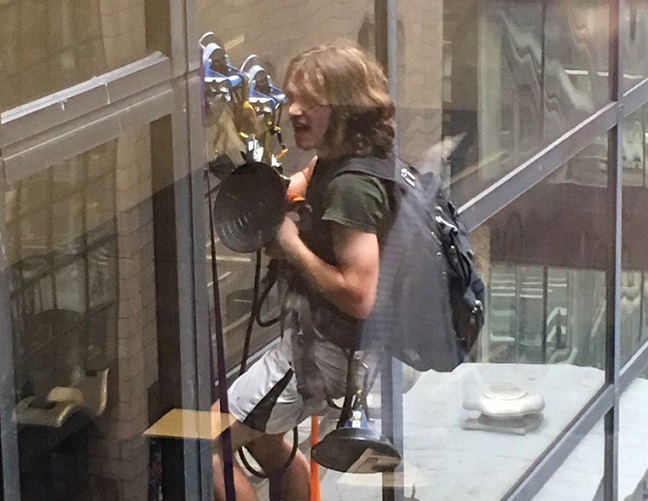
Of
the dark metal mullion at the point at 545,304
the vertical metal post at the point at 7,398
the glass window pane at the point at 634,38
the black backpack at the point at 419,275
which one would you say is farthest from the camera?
the dark metal mullion at the point at 545,304

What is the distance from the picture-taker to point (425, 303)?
141 centimetres

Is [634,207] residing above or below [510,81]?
below

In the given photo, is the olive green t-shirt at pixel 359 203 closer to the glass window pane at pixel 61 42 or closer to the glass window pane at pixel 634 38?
the glass window pane at pixel 61 42

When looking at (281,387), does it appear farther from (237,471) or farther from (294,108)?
(294,108)

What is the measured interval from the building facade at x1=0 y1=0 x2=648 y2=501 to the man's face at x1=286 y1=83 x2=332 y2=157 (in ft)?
0.06

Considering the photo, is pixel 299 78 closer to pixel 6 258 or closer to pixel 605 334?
pixel 6 258

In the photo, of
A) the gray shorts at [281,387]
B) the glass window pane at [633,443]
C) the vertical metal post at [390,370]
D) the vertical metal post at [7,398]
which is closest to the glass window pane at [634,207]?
the glass window pane at [633,443]

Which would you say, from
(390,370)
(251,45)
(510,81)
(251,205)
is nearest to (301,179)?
(251,205)

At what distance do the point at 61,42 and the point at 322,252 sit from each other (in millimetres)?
415

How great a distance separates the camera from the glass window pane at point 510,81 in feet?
5.27

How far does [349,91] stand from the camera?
4.35 ft

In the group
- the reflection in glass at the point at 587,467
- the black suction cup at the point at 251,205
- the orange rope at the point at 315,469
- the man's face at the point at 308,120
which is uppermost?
the man's face at the point at 308,120

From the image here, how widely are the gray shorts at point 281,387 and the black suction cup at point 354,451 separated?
5 cm

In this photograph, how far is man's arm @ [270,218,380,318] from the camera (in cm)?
132
